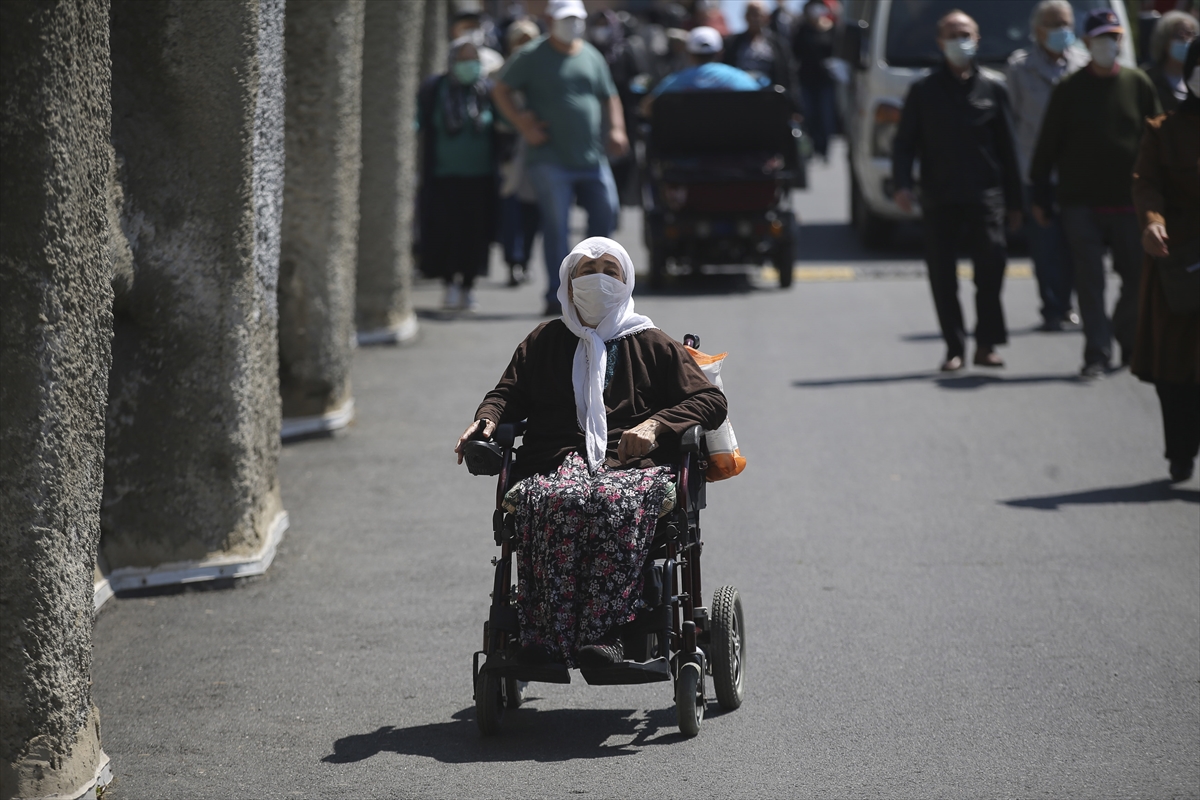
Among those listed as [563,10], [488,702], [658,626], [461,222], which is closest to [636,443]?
[658,626]

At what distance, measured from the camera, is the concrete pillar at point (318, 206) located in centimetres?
879

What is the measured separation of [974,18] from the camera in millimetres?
14789

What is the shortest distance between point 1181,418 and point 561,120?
592cm

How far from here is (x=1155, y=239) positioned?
301 inches

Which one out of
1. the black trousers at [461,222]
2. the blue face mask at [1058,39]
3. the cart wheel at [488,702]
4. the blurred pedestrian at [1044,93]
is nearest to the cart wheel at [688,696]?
the cart wheel at [488,702]

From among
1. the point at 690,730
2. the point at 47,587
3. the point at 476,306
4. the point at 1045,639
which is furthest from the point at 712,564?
the point at 476,306

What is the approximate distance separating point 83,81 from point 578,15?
8429 mm

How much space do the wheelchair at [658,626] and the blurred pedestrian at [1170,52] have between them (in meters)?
6.94

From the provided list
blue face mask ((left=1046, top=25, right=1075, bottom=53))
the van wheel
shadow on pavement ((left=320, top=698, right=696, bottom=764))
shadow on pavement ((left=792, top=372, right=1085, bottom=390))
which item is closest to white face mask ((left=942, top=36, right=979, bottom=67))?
blue face mask ((left=1046, top=25, right=1075, bottom=53))

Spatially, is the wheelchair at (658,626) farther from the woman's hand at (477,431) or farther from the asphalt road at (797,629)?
the asphalt road at (797,629)

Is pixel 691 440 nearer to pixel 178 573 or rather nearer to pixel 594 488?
pixel 594 488

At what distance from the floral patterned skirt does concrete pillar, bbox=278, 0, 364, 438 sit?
4.40m

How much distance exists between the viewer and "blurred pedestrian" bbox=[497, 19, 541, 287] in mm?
13984

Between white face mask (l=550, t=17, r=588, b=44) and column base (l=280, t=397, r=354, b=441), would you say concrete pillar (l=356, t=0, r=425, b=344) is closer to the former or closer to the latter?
white face mask (l=550, t=17, r=588, b=44)
